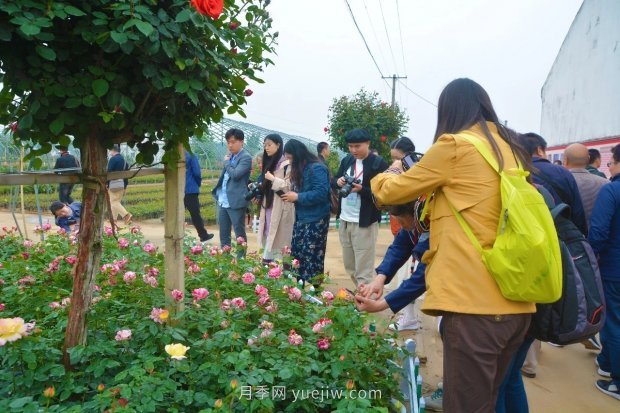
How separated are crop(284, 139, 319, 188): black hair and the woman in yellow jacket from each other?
285cm

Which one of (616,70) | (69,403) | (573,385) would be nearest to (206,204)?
(616,70)

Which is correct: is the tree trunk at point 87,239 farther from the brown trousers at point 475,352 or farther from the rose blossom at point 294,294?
the brown trousers at point 475,352

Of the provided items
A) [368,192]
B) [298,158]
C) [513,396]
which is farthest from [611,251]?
[298,158]

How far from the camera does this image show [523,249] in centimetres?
Answer: 156

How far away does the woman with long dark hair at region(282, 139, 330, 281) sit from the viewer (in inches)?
178

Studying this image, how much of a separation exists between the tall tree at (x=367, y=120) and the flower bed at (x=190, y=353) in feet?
36.7

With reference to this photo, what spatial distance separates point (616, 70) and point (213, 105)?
12.2m

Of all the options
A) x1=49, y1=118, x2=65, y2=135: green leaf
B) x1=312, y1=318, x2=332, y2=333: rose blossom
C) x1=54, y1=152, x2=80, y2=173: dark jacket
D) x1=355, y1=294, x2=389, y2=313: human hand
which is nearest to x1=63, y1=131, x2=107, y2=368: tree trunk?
x1=49, y1=118, x2=65, y2=135: green leaf

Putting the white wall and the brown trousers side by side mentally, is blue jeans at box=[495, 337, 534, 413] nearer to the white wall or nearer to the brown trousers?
the brown trousers

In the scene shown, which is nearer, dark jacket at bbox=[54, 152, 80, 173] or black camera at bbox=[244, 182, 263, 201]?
black camera at bbox=[244, 182, 263, 201]

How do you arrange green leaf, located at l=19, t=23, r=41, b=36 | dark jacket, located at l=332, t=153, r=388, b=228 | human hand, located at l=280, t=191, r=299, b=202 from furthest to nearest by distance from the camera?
dark jacket, located at l=332, t=153, r=388, b=228 < human hand, located at l=280, t=191, r=299, b=202 < green leaf, located at l=19, t=23, r=41, b=36

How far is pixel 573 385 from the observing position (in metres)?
3.53

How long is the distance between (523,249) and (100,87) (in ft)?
4.66

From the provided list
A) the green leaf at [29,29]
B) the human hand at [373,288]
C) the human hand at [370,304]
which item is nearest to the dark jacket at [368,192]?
the human hand at [373,288]
